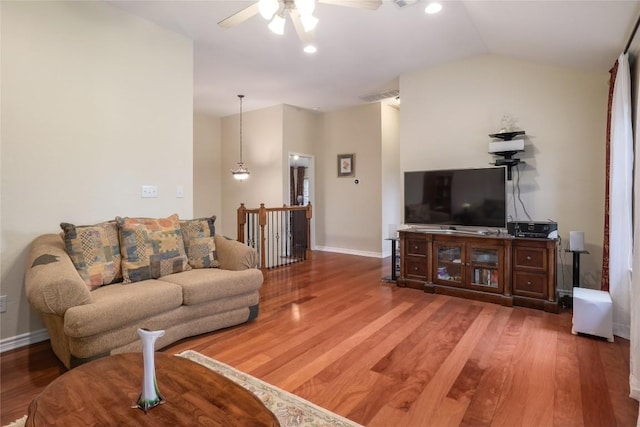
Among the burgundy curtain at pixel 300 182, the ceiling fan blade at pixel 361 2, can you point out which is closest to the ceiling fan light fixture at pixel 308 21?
the ceiling fan blade at pixel 361 2

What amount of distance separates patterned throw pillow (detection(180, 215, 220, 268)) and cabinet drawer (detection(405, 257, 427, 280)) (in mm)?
2349

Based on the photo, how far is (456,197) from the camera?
156 inches

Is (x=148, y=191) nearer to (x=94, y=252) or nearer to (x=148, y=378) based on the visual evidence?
(x=94, y=252)

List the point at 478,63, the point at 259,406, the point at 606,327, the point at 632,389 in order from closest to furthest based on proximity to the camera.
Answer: the point at 259,406 < the point at 632,389 < the point at 606,327 < the point at 478,63

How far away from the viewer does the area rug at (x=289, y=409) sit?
1.66 meters

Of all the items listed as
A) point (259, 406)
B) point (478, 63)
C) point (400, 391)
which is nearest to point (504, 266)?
point (400, 391)


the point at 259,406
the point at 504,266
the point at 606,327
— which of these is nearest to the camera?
the point at 259,406

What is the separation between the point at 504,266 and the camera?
140 inches

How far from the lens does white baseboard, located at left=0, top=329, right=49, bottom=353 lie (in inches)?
98.4

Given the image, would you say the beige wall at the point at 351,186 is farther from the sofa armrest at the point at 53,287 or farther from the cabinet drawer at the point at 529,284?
the sofa armrest at the point at 53,287

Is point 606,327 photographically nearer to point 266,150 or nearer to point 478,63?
point 478,63

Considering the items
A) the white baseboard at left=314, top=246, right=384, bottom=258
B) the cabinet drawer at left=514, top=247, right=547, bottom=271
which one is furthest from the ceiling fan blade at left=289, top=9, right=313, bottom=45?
the white baseboard at left=314, top=246, right=384, bottom=258

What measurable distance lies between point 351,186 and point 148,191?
4.13 metres

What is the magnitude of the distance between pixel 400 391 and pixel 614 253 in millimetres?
2241
